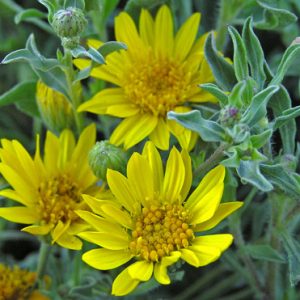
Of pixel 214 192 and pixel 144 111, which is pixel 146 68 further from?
pixel 214 192

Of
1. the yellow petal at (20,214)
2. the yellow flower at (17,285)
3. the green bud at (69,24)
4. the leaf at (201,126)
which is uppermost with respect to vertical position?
the green bud at (69,24)

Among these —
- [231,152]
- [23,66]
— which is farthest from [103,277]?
[23,66]

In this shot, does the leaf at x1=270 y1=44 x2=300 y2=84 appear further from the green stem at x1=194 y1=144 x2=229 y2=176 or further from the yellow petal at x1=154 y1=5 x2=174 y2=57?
the yellow petal at x1=154 y1=5 x2=174 y2=57

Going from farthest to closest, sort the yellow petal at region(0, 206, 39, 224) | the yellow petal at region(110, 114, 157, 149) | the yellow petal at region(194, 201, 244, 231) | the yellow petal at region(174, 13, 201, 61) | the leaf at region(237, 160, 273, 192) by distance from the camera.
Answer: the yellow petal at region(174, 13, 201, 61), the yellow petal at region(110, 114, 157, 149), the yellow petal at region(0, 206, 39, 224), the yellow petal at region(194, 201, 244, 231), the leaf at region(237, 160, 273, 192)

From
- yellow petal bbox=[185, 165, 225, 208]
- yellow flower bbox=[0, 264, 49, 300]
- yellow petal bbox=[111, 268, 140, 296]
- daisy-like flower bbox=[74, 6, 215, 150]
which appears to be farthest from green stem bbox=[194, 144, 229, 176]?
yellow flower bbox=[0, 264, 49, 300]

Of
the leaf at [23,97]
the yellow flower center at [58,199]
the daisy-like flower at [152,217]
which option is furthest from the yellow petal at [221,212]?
the leaf at [23,97]

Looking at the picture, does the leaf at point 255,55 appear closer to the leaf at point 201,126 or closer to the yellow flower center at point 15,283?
the leaf at point 201,126

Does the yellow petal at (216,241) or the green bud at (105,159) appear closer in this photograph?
the yellow petal at (216,241)
